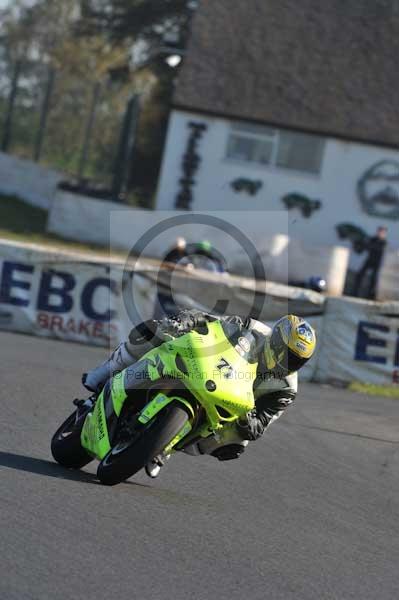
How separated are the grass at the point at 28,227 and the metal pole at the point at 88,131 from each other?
1.65 metres

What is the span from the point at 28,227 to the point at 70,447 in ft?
68.6

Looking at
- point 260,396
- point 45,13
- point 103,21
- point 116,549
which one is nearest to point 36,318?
point 260,396

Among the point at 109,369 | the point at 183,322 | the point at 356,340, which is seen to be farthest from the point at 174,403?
the point at 356,340

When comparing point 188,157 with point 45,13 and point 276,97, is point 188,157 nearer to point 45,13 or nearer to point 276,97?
point 276,97

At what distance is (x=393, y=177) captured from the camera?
94.2ft

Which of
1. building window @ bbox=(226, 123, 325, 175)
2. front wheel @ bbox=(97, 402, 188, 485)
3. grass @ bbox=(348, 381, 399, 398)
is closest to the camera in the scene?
front wheel @ bbox=(97, 402, 188, 485)

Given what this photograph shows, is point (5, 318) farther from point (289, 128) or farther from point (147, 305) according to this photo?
point (289, 128)

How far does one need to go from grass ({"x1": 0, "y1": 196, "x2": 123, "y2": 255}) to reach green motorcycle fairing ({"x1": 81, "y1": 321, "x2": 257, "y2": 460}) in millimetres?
18248

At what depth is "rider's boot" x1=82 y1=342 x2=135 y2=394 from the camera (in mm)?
7332

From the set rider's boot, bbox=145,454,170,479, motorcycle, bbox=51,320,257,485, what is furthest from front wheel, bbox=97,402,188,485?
rider's boot, bbox=145,454,170,479

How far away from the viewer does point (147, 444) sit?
6.47 m

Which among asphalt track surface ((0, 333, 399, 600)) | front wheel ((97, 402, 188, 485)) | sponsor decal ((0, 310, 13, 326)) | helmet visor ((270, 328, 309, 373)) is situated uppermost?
helmet visor ((270, 328, 309, 373))

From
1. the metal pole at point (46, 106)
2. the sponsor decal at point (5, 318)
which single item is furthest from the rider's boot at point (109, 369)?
the metal pole at point (46, 106)

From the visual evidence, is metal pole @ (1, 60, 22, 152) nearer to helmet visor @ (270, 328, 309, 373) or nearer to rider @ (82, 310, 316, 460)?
rider @ (82, 310, 316, 460)
